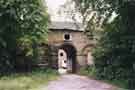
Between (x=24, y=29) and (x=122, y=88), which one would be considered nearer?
(x=122, y=88)

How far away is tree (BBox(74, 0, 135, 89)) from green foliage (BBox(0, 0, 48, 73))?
567 cm

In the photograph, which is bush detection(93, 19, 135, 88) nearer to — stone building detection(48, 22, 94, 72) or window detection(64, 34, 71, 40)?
stone building detection(48, 22, 94, 72)

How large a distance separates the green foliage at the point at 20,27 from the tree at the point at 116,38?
5.67 meters

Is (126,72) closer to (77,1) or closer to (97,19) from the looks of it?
(97,19)

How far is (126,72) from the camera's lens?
18.5 metres

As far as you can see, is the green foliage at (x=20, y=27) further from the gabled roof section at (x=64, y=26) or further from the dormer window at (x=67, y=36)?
the dormer window at (x=67, y=36)

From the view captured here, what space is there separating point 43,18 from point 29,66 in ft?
16.6

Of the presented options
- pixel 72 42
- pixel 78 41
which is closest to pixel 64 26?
pixel 72 42

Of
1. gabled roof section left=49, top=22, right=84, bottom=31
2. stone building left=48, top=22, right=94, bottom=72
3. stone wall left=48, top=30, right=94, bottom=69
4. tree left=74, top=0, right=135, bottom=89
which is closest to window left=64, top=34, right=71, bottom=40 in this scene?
stone building left=48, top=22, right=94, bottom=72

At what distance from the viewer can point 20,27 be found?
2330 cm

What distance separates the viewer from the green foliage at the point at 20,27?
2227cm

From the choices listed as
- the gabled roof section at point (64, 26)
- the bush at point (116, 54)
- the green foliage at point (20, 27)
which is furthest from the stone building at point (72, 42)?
the bush at point (116, 54)

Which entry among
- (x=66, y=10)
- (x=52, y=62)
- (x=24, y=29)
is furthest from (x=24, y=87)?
(x=52, y=62)

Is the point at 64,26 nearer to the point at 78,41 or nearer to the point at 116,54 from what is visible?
the point at 78,41
